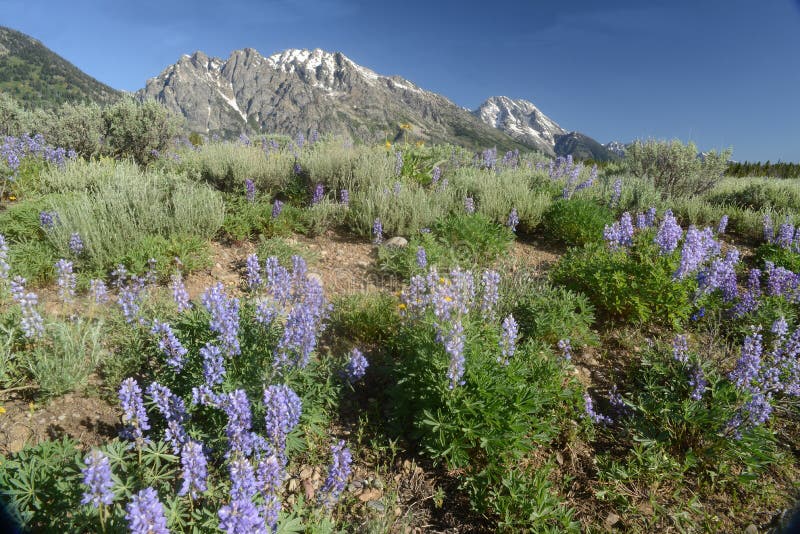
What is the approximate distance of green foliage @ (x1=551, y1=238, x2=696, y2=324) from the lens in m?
3.91

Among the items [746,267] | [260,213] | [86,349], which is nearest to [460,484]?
[86,349]

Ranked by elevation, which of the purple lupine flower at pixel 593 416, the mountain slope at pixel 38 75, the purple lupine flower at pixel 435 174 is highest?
the mountain slope at pixel 38 75

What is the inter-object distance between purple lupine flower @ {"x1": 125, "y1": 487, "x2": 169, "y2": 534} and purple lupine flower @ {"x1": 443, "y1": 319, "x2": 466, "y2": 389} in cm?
158

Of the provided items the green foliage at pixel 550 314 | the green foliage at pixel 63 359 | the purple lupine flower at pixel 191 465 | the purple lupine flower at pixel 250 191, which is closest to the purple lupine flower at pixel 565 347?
the green foliage at pixel 550 314

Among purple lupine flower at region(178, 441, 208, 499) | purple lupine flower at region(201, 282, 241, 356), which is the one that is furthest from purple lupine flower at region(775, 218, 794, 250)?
purple lupine flower at region(178, 441, 208, 499)

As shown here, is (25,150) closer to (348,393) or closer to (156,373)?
(156,373)

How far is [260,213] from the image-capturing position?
5625 millimetres

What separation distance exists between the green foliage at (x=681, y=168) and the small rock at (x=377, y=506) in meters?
10.1

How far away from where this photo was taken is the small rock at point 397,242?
5589mm

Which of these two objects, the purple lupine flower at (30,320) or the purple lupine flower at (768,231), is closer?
the purple lupine flower at (30,320)

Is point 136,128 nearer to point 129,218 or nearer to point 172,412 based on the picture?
point 129,218

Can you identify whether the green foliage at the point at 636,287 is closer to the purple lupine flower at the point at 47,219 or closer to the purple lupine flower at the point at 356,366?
the purple lupine flower at the point at 356,366

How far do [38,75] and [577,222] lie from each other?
206 meters

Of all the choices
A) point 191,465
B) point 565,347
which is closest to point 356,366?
point 191,465
